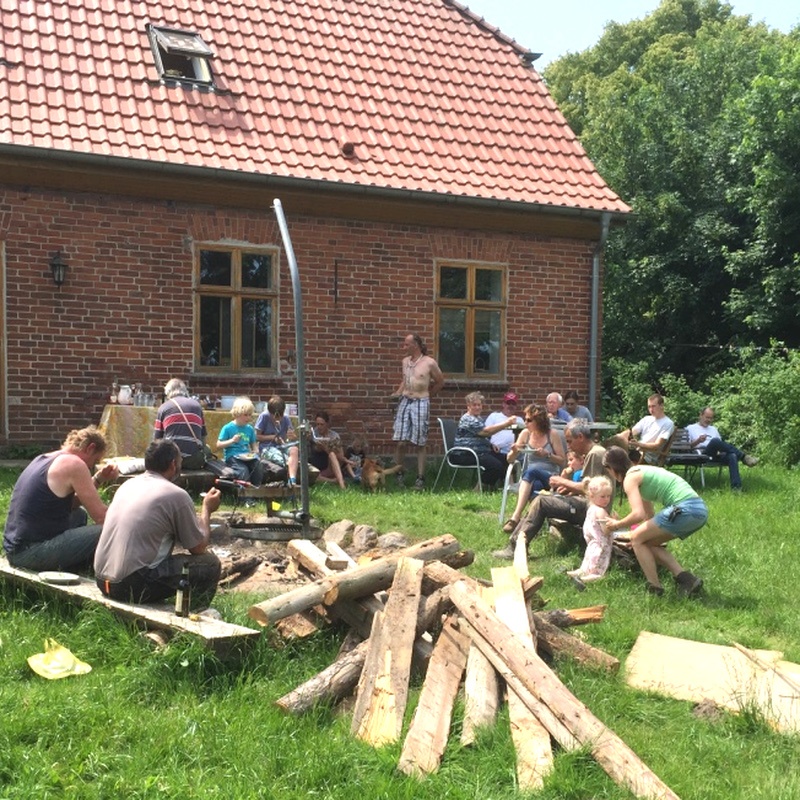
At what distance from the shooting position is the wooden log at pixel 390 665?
185 inches

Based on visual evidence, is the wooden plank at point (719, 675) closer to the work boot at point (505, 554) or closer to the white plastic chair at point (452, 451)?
the work boot at point (505, 554)

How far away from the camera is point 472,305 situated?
46.4 ft

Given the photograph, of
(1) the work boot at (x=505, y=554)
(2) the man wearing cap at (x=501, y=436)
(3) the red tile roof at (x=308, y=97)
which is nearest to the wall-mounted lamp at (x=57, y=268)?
(3) the red tile roof at (x=308, y=97)

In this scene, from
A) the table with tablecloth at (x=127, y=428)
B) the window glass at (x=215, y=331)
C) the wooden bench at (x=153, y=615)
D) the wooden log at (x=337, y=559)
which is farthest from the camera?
the window glass at (x=215, y=331)

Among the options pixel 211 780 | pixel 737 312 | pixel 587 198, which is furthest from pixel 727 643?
pixel 737 312

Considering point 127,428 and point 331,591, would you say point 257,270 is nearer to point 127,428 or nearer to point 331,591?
point 127,428

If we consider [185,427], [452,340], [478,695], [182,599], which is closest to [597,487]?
[478,695]

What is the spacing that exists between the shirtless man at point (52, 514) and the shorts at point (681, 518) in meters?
3.76

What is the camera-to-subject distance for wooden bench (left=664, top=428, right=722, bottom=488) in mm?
12406

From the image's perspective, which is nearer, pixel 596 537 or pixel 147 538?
pixel 147 538

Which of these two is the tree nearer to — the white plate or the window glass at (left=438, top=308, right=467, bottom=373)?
the window glass at (left=438, top=308, right=467, bottom=373)

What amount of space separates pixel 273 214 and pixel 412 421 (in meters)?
3.12

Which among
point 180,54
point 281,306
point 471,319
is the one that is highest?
point 180,54

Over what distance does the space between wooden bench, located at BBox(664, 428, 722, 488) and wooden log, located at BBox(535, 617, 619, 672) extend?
6.89 m
